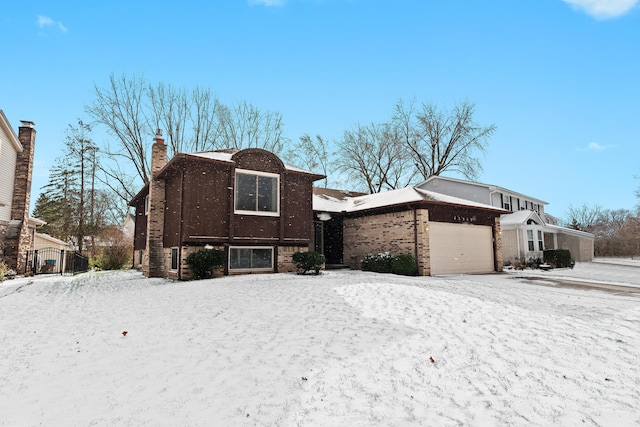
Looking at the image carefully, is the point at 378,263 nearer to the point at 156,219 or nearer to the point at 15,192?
the point at 156,219

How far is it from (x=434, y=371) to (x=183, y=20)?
13.8 m

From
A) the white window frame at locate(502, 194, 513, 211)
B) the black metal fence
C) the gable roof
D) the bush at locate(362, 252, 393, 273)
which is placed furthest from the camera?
the white window frame at locate(502, 194, 513, 211)

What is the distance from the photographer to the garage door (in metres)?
15.9

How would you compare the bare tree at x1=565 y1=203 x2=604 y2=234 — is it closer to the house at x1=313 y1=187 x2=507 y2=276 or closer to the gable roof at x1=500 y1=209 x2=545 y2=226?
the gable roof at x1=500 y1=209 x2=545 y2=226

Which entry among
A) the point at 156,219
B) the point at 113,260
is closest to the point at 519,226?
the point at 156,219

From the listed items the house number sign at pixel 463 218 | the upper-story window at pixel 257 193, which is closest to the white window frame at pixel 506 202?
the house number sign at pixel 463 218

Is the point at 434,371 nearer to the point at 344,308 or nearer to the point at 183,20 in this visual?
the point at 344,308

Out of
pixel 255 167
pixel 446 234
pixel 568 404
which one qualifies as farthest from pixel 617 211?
pixel 568 404

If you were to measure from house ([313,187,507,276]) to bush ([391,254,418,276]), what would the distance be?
394mm

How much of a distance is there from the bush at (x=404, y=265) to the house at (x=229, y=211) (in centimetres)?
394

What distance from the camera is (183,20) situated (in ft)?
41.3

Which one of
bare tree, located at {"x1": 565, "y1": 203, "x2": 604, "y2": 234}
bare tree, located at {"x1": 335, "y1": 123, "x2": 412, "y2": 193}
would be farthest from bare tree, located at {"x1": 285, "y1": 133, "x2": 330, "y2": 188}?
bare tree, located at {"x1": 565, "y1": 203, "x2": 604, "y2": 234}

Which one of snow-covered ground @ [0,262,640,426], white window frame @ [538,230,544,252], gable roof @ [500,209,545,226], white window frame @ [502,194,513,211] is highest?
white window frame @ [502,194,513,211]

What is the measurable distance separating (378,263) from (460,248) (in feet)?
14.6
